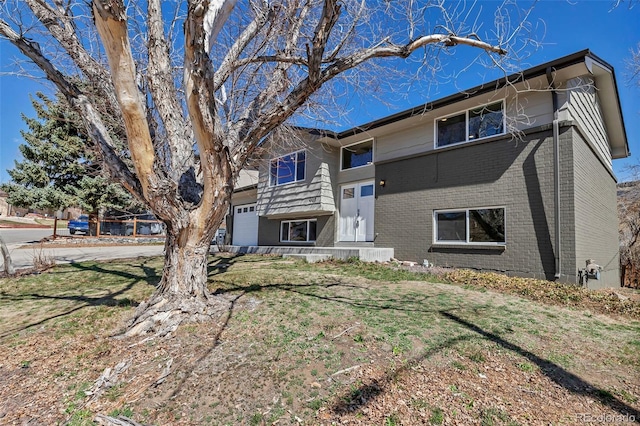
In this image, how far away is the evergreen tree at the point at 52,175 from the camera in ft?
67.7

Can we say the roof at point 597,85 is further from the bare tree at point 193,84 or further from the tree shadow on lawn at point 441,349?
the tree shadow on lawn at point 441,349

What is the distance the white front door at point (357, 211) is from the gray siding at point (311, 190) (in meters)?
0.53

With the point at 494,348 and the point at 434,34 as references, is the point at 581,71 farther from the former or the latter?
the point at 494,348

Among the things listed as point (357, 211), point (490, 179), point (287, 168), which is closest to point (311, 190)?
point (357, 211)

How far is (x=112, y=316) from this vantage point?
15.8 ft

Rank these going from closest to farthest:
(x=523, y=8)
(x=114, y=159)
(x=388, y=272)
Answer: (x=114, y=159) → (x=523, y=8) → (x=388, y=272)

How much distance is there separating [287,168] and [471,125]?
26.0 feet

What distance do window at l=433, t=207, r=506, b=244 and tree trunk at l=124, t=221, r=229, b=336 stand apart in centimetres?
709

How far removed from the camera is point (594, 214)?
902 cm

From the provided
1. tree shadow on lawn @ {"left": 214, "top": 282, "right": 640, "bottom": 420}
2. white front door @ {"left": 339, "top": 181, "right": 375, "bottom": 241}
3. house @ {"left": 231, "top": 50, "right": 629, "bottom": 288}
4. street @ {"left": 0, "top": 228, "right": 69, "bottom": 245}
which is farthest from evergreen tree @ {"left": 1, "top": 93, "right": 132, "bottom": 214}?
tree shadow on lawn @ {"left": 214, "top": 282, "right": 640, "bottom": 420}

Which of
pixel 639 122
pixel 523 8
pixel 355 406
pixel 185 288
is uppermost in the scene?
pixel 639 122

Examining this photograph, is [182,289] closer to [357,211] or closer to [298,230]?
[357,211]

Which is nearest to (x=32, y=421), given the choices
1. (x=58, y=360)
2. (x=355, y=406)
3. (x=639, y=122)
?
(x=58, y=360)

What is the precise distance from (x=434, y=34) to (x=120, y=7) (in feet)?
13.3
